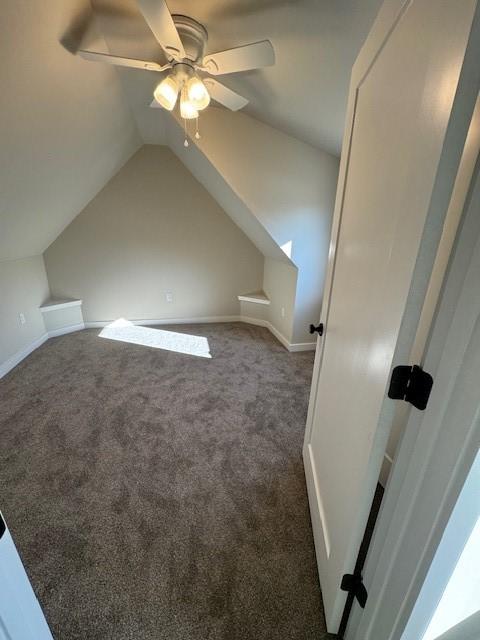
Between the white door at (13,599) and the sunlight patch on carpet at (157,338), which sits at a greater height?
the white door at (13,599)

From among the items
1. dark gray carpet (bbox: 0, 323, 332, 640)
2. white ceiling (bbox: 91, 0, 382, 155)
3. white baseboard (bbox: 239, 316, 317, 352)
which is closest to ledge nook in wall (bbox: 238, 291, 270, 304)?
white baseboard (bbox: 239, 316, 317, 352)

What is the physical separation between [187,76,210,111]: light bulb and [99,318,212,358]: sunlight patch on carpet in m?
2.18

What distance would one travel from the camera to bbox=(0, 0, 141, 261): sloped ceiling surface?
1.18 meters

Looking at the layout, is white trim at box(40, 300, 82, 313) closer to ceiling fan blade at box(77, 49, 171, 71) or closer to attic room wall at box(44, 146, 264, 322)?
attic room wall at box(44, 146, 264, 322)

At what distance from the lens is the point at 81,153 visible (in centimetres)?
216

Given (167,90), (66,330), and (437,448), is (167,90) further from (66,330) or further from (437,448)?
(66,330)

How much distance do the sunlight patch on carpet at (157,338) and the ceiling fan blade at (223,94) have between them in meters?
2.19

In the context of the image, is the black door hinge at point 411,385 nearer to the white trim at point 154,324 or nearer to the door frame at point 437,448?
the door frame at point 437,448

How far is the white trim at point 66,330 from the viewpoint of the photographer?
3302mm

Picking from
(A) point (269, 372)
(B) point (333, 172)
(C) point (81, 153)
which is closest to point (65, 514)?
(A) point (269, 372)

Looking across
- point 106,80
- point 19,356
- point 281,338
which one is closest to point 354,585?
point 281,338

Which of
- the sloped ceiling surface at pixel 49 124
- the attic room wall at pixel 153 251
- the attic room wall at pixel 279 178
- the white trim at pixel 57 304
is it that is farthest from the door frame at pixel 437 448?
the white trim at pixel 57 304

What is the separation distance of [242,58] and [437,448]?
1651mm

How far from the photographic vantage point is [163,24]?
1.07 metres
